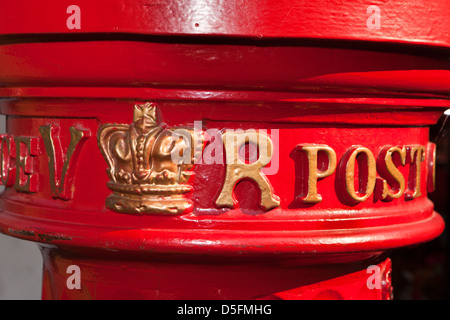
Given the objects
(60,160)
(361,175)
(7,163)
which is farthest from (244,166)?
(7,163)

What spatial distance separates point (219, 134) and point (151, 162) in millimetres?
120

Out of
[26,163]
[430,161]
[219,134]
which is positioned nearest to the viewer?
[219,134]

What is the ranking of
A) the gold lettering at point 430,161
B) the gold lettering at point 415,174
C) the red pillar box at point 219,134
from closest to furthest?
the red pillar box at point 219,134
the gold lettering at point 415,174
the gold lettering at point 430,161

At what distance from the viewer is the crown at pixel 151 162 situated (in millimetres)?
1063

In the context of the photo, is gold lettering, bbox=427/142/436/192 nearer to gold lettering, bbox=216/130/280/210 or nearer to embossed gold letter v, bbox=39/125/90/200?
gold lettering, bbox=216/130/280/210

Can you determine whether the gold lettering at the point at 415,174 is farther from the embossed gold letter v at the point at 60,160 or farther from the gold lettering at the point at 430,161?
the embossed gold letter v at the point at 60,160

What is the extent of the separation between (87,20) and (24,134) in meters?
0.30

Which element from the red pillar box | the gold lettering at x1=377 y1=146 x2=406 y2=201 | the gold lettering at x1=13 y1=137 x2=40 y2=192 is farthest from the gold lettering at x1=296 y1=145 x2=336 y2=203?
the gold lettering at x1=13 y1=137 x2=40 y2=192

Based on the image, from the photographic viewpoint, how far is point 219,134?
107 cm

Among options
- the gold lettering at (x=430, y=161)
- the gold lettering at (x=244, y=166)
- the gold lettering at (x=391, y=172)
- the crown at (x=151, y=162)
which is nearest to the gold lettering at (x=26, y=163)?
the crown at (x=151, y=162)

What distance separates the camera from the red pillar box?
1010 millimetres

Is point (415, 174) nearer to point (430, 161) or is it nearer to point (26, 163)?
point (430, 161)

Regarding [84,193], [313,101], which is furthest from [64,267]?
[313,101]

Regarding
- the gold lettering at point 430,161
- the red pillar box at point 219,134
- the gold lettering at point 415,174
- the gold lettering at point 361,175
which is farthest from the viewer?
the gold lettering at point 430,161
